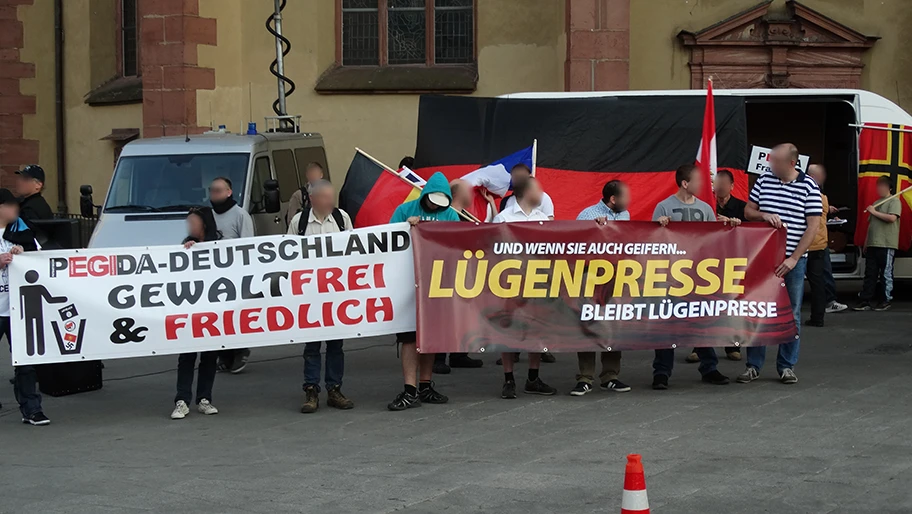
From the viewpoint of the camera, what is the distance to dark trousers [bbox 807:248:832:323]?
15250 mm

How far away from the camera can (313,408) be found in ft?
33.8

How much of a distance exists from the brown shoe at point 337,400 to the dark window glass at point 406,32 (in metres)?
13.8

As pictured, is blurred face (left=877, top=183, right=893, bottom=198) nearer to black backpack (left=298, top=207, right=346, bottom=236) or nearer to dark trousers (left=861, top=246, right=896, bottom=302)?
dark trousers (left=861, top=246, right=896, bottom=302)

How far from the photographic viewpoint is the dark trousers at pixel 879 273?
1681 cm

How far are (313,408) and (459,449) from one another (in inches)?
76.1

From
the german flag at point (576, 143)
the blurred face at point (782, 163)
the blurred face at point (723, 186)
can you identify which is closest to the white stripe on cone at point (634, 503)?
the blurred face at point (782, 163)

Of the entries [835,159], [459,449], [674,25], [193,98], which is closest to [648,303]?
[459,449]

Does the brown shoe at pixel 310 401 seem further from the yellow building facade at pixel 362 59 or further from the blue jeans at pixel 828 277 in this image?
the yellow building facade at pixel 362 59

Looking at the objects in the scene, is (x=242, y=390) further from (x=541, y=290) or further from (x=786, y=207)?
(x=786, y=207)

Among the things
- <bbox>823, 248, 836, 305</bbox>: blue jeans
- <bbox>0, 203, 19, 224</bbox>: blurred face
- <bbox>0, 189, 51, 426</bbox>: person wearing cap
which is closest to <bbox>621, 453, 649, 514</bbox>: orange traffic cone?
<bbox>0, 189, 51, 426</bbox>: person wearing cap

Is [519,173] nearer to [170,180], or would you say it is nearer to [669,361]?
[669,361]

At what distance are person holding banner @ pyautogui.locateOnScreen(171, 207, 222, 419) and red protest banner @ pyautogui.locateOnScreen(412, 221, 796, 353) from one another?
1.71 m

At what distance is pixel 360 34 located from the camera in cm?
2348

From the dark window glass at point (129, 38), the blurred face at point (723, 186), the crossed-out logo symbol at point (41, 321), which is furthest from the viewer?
the dark window glass at point (129, 38)
